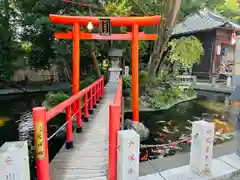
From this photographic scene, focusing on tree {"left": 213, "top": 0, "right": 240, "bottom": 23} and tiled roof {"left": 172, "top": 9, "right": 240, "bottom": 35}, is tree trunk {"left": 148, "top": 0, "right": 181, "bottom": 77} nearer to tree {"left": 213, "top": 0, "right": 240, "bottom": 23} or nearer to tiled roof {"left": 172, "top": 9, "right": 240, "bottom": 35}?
tiled roof {"left": 172, "top": 9, "right": 240, "bottom": 35}

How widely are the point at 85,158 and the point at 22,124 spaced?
5504 millimetres

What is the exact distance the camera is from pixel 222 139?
5727 millimetres

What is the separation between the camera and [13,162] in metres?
1.96

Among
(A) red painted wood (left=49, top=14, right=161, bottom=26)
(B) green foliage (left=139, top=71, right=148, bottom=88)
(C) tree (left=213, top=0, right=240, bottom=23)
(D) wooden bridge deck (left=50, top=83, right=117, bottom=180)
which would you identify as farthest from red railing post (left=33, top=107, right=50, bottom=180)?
(C) tree (left=213, top=0, right=240, bottom=23)

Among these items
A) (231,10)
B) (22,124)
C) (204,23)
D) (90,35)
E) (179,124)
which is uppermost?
(231,10)

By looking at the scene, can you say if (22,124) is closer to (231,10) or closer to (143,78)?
(143,78)

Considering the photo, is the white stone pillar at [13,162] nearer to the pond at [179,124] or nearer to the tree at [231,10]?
the pond at [179,124]

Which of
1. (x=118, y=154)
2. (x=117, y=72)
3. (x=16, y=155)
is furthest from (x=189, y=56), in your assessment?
(x=16, y=155)

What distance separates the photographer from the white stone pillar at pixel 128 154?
7.80 feet

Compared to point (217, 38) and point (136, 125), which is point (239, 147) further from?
point (217, 38)

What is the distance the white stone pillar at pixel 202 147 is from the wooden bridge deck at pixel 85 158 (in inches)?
53.2

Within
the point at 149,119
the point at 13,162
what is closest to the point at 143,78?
the point at 149,119

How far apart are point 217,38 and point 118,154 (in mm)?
16693

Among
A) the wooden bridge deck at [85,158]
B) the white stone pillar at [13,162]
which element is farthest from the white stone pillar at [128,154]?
the white stone pillar at [13,162]
